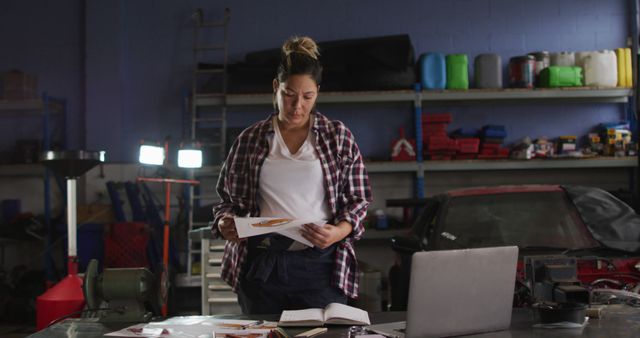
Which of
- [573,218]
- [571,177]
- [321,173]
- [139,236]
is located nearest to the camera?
[321,173]

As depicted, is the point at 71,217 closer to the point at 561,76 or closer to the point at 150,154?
the point at 150,154

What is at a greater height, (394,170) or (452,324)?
(394,170)

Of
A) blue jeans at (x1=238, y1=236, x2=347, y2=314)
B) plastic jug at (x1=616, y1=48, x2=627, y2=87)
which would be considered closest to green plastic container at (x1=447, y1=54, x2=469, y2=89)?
plastic jug at (x1=616, y1=48, x2=627, y2=87)

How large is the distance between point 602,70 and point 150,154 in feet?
12.8

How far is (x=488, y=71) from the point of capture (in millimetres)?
5781

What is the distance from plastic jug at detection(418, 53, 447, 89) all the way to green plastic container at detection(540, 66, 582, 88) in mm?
901

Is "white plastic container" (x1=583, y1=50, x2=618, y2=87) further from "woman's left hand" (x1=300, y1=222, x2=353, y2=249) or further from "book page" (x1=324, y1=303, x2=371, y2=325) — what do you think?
"book page" (x1=324, y1=303, x2=371, y2=325)

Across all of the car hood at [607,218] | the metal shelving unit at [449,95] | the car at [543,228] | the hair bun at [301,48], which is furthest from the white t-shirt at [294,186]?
the metal shelving unit at [449,95]

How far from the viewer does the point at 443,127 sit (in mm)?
5797

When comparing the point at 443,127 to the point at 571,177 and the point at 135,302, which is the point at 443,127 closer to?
the point at 571,177

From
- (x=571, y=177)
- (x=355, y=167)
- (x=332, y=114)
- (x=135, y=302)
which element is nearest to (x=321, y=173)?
(x=355, y=167)

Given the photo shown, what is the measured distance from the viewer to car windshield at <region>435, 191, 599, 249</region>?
3.41 metres

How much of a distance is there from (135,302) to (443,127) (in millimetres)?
4230

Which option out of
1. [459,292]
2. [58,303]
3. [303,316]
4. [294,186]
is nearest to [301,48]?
[294,186]
